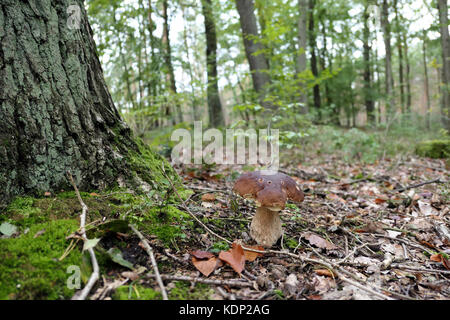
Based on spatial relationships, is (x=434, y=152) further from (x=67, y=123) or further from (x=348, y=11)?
(x=348, y=11)

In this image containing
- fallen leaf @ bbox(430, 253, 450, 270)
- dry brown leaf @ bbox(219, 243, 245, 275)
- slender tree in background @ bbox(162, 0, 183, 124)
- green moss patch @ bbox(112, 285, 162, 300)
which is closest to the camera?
green moss patch @ bbox(112, 285, 162, 300)

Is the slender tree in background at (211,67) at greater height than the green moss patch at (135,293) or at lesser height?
greater

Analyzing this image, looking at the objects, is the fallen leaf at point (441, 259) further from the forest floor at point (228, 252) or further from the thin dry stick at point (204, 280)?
the thin dry stick at point (204, 280)

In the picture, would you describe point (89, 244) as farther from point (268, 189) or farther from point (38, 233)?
point (268, 189)

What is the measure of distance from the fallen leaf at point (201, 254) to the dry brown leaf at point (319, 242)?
102 cm

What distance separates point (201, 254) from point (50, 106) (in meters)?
1.64

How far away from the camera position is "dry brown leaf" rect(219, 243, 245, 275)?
181 cm

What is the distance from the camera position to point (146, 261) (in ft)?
5.57

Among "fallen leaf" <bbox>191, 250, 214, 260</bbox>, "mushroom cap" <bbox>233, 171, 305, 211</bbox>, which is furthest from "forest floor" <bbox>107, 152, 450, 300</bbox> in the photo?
"mushroom cap" <bbox>233, 171, 305, 211</bbox>

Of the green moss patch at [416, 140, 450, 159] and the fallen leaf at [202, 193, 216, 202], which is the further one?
the green moss patch at [416, 140, 450, 159]

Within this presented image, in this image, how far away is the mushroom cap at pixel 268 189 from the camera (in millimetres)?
1918

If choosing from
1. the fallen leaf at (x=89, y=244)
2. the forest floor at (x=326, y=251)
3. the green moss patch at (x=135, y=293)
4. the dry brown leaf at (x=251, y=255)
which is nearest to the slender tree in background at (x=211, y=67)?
the forest floor at (x=326, y=251)

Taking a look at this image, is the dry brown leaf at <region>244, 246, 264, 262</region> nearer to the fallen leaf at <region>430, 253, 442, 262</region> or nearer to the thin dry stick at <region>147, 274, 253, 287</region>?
the thin dry stick at <region>147, 274, 253, 287</region>

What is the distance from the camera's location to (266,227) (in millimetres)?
2184
